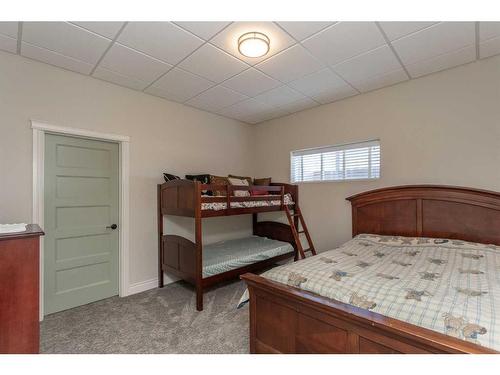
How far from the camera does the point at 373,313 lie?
128cm

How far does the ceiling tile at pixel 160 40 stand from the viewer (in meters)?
1.93

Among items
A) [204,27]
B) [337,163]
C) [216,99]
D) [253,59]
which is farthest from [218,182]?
[204,27]

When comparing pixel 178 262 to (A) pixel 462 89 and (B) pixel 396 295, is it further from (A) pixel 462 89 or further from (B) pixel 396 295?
(A) pixel 462 89

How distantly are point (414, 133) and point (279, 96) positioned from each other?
5.60ft

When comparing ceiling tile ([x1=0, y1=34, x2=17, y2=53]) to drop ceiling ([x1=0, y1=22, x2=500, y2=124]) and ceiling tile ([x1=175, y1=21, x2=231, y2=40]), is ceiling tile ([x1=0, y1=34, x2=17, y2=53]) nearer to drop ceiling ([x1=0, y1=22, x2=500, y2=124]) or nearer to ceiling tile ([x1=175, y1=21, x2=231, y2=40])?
drop ceiling ([x1=0, y1=22, x2=500, y2=124])

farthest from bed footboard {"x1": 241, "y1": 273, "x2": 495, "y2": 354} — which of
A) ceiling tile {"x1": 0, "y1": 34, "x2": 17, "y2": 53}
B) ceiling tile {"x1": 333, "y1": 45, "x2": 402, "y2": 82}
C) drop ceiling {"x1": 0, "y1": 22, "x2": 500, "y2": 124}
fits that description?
ceiling tile {"x1": 0, "y1": 34, "x2": 17, "y2": 53}

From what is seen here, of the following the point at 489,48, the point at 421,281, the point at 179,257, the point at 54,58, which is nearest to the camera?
the point at 421,281

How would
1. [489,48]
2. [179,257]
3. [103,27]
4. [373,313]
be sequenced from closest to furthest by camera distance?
[373,313] < [103,27] < [489,48] < [179,257]

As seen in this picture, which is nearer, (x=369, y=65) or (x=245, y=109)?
(x=369, y=65)

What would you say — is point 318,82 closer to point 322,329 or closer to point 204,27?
point 204,27

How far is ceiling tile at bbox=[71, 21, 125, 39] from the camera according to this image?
6.15 ft

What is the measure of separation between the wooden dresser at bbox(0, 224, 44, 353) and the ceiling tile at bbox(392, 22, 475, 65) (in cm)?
323

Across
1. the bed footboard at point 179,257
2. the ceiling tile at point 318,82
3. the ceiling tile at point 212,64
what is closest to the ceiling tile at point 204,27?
the ceiling tile at point 212,64
